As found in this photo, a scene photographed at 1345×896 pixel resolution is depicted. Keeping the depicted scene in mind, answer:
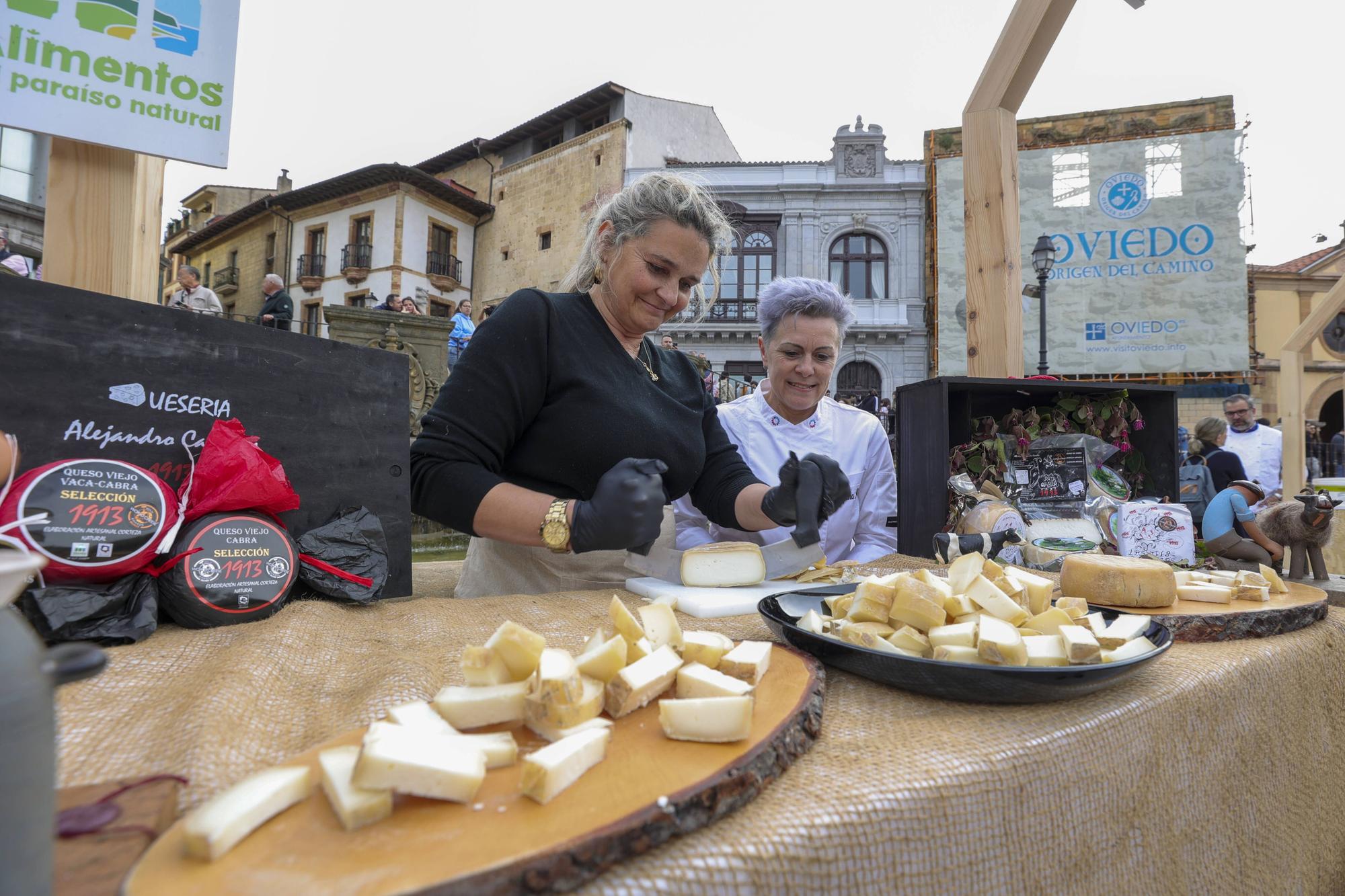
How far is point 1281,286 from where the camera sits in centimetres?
2117

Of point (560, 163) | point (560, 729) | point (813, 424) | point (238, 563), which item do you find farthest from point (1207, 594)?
point (560, 163)

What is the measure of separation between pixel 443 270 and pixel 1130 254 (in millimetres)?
23550

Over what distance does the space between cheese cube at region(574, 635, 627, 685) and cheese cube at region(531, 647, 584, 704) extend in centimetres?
2

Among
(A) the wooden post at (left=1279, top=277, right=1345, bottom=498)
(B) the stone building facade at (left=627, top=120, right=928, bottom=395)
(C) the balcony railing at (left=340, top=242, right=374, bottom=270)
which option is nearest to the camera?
(A) the wooden post at (left=1279, top=277, right=1345, bottom=498)

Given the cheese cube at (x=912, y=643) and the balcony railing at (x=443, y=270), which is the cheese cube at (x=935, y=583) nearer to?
the cheese cube at (x=912, y=643)

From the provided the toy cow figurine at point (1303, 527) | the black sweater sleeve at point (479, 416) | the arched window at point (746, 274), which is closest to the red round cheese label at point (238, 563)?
the black sweater sleeve at point (479, 416)

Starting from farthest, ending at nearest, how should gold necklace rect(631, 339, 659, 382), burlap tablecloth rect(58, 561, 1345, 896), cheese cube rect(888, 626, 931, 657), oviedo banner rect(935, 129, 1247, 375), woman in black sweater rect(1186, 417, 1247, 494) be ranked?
oviedo banner rect(935, 129, 1247, 375), woman in black sweater rect(1186, 417, 1247, 494), gold necklace rect(631, 339, 659, 382), cheese cube rect(888, 626, 931, 657), burlap tablecloth rect(58, 561, 1345, 896)

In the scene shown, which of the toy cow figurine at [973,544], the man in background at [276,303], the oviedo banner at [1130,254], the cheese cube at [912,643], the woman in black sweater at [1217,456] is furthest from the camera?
the oviedo banner at [1130,254]

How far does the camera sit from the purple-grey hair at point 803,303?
3.03 m

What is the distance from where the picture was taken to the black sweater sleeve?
1698mm

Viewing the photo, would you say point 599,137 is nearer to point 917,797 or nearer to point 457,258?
point 457,258

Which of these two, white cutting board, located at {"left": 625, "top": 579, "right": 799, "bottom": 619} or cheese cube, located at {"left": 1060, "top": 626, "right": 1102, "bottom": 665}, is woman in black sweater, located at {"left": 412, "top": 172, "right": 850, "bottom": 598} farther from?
cheese cube, located at {"left": 1060, "top": 626, "right": 1102, "bottom": 665}

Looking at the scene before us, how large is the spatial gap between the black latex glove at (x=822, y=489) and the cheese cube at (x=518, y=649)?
104 centimetres

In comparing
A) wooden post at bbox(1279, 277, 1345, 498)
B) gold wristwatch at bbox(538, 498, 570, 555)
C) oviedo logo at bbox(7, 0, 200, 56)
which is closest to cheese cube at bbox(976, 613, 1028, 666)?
gold wristwatch at bbox(538, 498, 570, 555)
